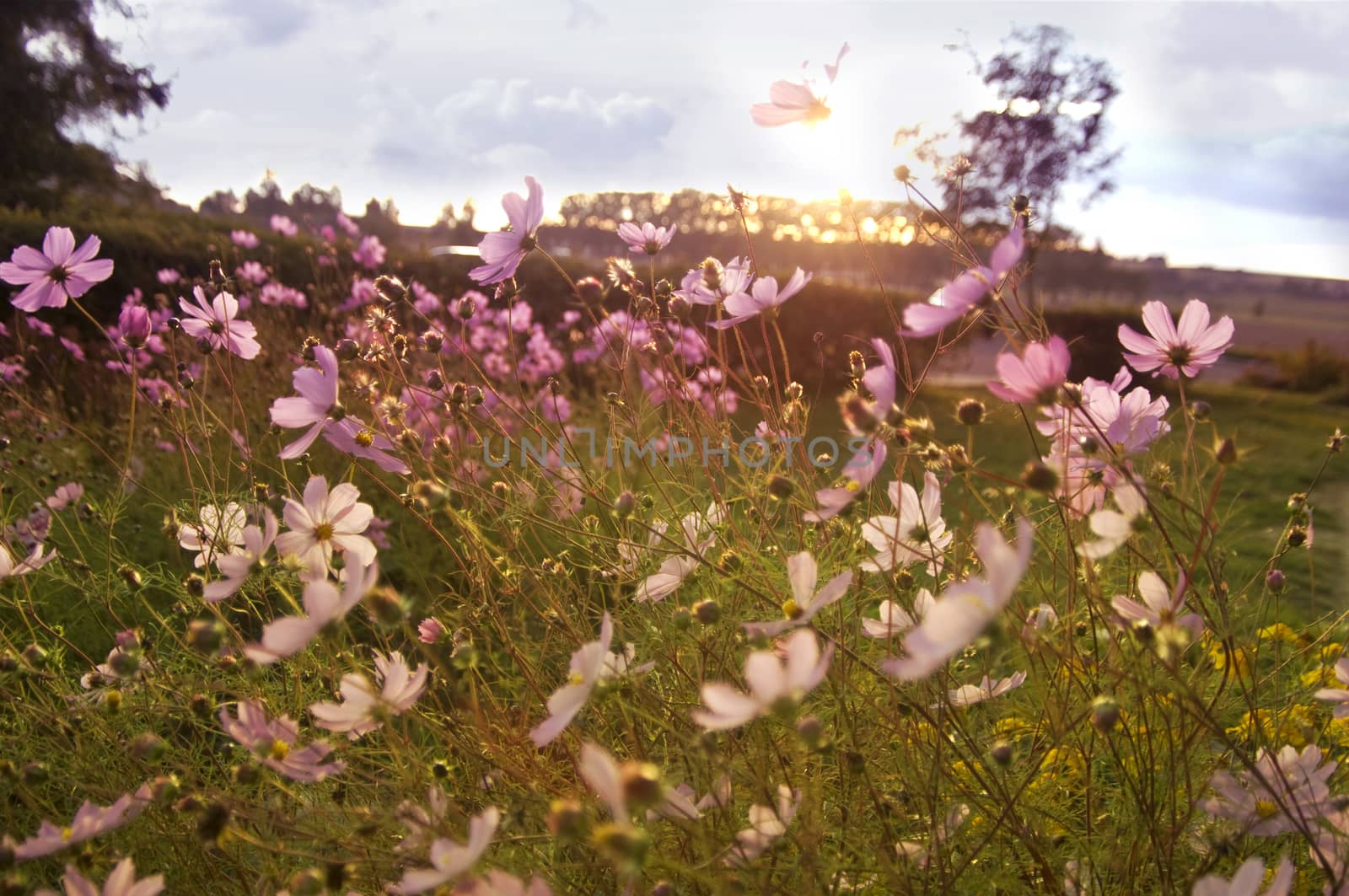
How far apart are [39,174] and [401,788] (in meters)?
15.1

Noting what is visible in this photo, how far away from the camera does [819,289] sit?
347 inches

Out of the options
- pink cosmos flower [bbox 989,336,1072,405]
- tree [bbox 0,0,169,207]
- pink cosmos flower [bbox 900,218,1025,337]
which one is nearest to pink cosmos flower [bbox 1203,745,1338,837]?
pink cosmos flower [bbox 989,336,1072,405]

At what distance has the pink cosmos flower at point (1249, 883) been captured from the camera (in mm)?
612

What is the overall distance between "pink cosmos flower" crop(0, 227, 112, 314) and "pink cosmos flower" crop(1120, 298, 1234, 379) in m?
1.44

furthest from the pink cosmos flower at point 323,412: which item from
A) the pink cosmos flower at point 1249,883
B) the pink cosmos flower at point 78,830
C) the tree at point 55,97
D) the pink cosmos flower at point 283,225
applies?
the tree at point 55,97

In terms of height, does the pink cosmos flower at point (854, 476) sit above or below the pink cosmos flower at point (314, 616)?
above

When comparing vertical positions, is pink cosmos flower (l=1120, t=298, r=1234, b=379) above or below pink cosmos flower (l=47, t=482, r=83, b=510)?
above

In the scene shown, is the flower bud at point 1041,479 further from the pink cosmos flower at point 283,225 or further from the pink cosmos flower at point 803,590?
the pink cosmos flower at point 283,225

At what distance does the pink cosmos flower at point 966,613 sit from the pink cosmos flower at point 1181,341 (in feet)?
1.83

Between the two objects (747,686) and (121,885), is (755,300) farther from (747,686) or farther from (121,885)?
(121,885)

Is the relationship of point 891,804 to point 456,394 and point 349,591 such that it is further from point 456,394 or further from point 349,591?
point 456,394

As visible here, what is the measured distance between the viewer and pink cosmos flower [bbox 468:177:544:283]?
3.82ft

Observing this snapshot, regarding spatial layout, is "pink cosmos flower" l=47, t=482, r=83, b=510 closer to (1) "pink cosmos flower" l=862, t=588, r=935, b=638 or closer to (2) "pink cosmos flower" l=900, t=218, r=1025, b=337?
(1) "pink cosmos flower" l=862, t=588, r=935, b=638

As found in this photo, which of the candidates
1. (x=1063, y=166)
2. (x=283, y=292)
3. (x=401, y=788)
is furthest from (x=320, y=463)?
(x=1063, y=166)
